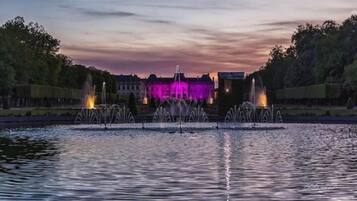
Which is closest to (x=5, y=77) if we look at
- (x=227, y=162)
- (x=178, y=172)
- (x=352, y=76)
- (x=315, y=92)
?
(x=352, y=76)

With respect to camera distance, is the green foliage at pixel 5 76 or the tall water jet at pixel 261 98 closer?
the green foliage at pixel 5 76

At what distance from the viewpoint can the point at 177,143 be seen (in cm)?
2839

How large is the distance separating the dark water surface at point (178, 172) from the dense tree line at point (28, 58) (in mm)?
44107

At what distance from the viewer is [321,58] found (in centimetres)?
8888

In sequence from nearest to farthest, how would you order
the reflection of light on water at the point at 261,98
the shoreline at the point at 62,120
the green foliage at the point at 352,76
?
the shoreline at the point at 62,120
the green foliage at the point at 352,76
the reflection of light on water at the point at 261,98

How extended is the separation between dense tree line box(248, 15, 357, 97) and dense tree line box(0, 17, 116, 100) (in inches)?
1367

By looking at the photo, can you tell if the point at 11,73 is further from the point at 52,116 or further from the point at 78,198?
the point at 78,198

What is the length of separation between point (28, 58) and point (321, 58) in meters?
37.1

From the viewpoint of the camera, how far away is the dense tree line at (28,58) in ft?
228

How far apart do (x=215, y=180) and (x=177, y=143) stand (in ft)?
42.3

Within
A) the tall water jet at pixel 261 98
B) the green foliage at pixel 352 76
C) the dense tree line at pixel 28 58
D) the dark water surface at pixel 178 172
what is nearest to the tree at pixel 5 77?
the dense tree line at pixel 28 58

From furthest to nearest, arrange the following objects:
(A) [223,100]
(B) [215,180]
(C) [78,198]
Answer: (A) [223,100]
(B) [215,180]
(C) [78,198]

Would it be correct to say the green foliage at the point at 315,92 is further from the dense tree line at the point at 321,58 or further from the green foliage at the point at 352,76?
the green foliage at the point at 352,76

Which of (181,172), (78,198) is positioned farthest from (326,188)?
(78,198)
